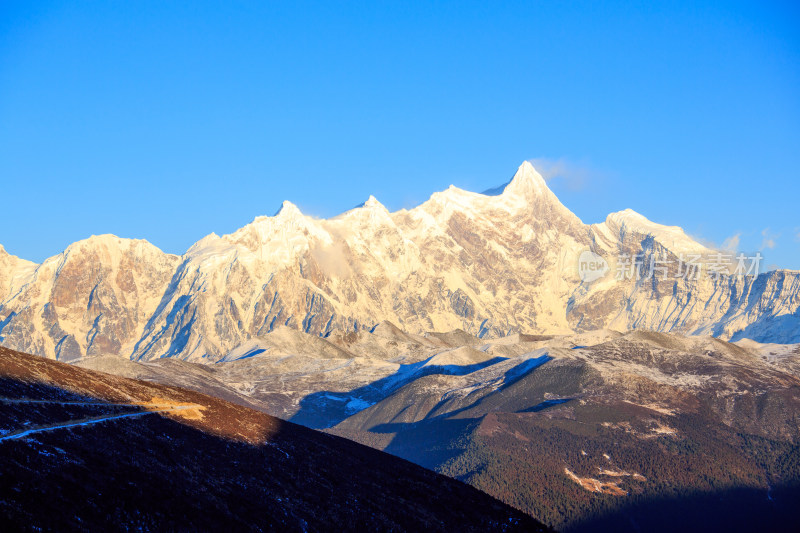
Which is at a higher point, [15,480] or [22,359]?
[22,359]

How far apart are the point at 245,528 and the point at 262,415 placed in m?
70.6

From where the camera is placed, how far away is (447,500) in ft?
463

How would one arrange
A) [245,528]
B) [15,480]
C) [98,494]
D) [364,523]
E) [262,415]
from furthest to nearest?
[262,415], [364,523], [245,528], [98,494], [15,480]

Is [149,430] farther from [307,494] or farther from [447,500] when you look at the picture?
[447,500]

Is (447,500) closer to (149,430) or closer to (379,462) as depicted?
(379,462)

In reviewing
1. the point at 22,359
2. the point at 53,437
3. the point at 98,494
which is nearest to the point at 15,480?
the point at 98,494

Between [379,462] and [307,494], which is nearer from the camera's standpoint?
[307,494]

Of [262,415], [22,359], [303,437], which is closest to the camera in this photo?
[22,359]

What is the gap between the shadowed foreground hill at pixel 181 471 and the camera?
8638 cm

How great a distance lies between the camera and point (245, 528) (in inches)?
3885

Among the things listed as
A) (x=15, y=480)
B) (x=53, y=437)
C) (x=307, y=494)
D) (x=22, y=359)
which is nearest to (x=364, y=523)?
(x=307, y=494)

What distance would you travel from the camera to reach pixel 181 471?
110000mm

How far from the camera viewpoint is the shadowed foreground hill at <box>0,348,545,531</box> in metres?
86.4

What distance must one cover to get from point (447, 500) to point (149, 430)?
150 feet
